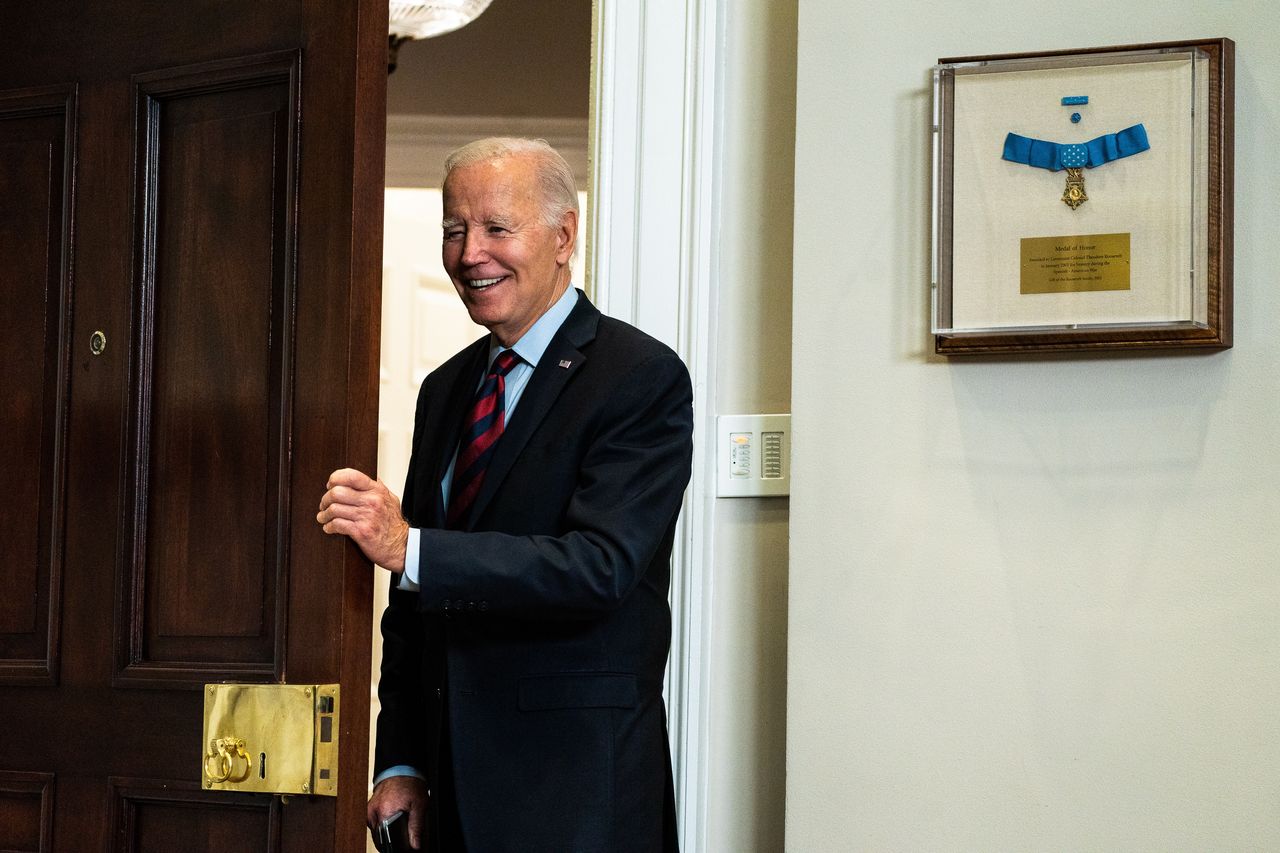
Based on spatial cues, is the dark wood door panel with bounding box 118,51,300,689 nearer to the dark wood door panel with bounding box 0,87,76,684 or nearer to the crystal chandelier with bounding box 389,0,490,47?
the dark wood door panel with bounding box 0,87,76,684

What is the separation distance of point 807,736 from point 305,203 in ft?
3.41

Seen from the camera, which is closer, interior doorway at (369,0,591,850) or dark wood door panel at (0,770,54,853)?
dark wood door panel at (0,770,54,853)

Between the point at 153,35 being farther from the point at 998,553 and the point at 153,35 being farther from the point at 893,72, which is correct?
the point at 998,553

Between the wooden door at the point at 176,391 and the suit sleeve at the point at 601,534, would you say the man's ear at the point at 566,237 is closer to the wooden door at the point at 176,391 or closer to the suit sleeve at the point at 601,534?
the suit sleeve at the point at 601,534

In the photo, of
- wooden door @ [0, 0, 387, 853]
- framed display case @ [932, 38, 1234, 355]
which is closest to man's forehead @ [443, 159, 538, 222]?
wooden door @ [0, 0, 387, 853]

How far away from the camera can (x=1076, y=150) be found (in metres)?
2.08

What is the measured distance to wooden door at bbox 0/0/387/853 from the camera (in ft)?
5.52

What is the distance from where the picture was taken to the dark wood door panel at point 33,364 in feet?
6.09

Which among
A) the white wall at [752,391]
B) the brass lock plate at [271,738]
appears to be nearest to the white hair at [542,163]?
the white wall at [752,391]

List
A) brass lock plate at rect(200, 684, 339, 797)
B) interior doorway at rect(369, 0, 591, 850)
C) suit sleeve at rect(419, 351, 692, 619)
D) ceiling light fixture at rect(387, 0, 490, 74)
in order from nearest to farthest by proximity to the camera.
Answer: brass lock plate at rect(200, 684, 339, 797) → suit sleeve at rect(419, 351, 692, 619) → ceiling light fixture at rect(387, 0, 490, 74) → interior doorway at rect(369, 0, 591, 850)

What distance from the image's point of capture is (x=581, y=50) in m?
4.84

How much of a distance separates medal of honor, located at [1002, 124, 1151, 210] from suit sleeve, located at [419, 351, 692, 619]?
0.60 metres

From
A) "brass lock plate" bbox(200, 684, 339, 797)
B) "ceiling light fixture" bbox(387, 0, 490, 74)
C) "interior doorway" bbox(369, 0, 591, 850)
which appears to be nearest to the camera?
"brass lock plate" bbox(200, 684, 339, 797)

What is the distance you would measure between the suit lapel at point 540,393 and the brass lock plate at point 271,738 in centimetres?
36
